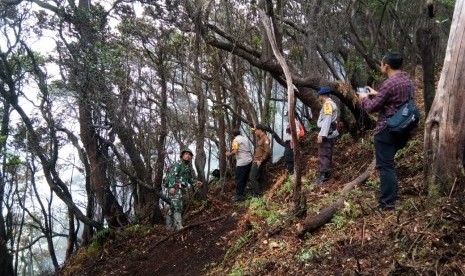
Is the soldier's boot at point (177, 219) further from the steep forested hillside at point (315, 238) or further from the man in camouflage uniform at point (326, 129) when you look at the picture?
the man in camouflage uniform at point (326, 129)

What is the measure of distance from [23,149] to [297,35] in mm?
9561

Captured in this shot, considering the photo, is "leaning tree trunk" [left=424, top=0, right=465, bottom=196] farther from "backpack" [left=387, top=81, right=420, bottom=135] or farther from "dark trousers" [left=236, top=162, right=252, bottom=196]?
"dark trousers" [left=236, top=162, right=252, bottom=196]

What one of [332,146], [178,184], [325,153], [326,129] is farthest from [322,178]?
[178,184]

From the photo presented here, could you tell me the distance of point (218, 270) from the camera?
6629 millimetres

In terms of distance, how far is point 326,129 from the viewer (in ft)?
26.5

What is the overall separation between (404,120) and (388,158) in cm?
48

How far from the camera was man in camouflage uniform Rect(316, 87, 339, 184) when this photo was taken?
26.4 ft

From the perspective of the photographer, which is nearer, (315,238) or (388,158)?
(388,158)

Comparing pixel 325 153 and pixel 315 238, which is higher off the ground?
pixel 325 153

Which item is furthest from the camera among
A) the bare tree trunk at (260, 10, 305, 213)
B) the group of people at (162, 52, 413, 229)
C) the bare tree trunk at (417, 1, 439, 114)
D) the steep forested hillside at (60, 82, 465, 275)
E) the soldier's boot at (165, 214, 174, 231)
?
the soldier's boot at (165, 214, 174, 231)

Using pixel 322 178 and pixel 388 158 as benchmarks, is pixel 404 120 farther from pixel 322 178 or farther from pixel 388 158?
pixel 322 178

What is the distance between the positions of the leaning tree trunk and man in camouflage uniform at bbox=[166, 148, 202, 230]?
6.07 m

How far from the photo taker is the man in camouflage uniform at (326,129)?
316 inches

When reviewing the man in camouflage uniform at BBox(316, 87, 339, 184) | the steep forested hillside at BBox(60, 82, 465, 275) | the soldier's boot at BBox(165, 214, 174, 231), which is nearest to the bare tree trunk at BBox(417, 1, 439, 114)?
the steep forested hillside at BBox(60, 82, 465, 275)
